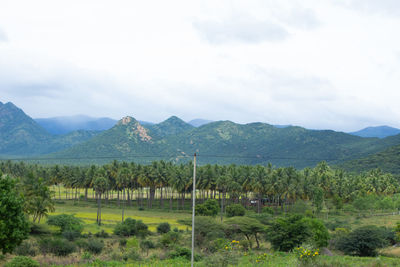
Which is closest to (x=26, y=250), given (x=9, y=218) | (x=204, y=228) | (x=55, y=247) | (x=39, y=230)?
(x=55, y=247)

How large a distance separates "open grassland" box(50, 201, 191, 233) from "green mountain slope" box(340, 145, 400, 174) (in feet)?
320

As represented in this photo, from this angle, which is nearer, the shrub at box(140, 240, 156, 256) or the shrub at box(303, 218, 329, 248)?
the shrub at box(140, 240, 156, 256)

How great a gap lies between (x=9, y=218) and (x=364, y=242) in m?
36.8

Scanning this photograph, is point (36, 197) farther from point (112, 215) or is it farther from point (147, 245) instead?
point (112, 215)

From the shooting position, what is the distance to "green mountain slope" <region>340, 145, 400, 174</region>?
137 meters

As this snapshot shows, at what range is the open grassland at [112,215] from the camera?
57688 mm

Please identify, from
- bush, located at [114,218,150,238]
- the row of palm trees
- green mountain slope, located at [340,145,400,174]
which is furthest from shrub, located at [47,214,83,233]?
green mountain slope, located at [340,145,400,174]

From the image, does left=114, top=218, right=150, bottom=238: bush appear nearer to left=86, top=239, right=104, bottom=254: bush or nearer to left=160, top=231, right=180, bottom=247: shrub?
left=160, top=231, right=180, bottom=247: shrub

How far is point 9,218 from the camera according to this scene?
1036 inches

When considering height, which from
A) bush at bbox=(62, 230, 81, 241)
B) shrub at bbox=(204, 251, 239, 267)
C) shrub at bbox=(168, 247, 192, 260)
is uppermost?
shrub at bbox=(204, 251, 239, 267)

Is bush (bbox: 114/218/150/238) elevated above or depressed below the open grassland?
above

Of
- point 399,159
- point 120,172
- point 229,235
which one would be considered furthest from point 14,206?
point 399,159

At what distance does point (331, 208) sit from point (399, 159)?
8194 centimetres

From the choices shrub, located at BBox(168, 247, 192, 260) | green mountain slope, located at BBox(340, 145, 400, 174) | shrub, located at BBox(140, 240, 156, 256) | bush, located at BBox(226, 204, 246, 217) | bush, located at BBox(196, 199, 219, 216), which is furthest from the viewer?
green mountain slope, located at BBox(340, 145, 400, 174)
